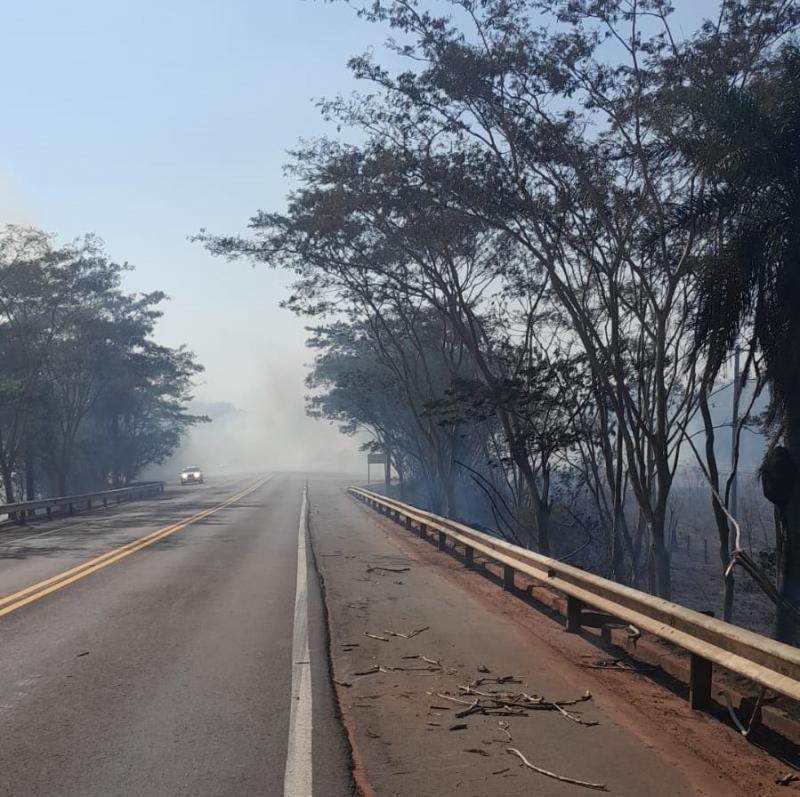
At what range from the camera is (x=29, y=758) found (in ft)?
18.6

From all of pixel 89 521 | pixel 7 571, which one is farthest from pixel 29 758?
pixel 89 521

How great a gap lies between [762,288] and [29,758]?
404 inches

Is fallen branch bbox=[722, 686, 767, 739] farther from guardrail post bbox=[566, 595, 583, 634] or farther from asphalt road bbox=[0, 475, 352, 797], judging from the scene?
guardrail post bbox=[566, 595, 583, 634]

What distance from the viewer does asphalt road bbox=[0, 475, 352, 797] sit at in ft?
17.8

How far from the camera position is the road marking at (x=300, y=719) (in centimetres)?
523

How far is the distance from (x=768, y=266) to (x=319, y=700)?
8453mm

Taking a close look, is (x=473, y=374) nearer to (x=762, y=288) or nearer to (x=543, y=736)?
(x=762, y=288)

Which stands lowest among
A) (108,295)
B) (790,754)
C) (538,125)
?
(790,754)

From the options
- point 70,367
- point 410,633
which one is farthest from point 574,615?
point 70,367

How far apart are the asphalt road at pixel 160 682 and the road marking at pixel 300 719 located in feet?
0.07

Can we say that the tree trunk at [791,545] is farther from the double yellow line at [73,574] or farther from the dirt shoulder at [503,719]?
the double yellow line at [73,574]

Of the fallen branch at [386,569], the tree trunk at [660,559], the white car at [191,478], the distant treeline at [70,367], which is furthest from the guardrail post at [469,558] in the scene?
the white car at [191,478]

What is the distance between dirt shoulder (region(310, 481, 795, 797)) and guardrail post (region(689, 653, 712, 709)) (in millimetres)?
148

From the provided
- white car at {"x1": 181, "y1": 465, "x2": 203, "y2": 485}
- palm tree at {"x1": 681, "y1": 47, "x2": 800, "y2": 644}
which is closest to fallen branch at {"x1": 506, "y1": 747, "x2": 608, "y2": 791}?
palm tree at {"x1": 681, "y1": 47, "x2": 800, "y2": 644}
